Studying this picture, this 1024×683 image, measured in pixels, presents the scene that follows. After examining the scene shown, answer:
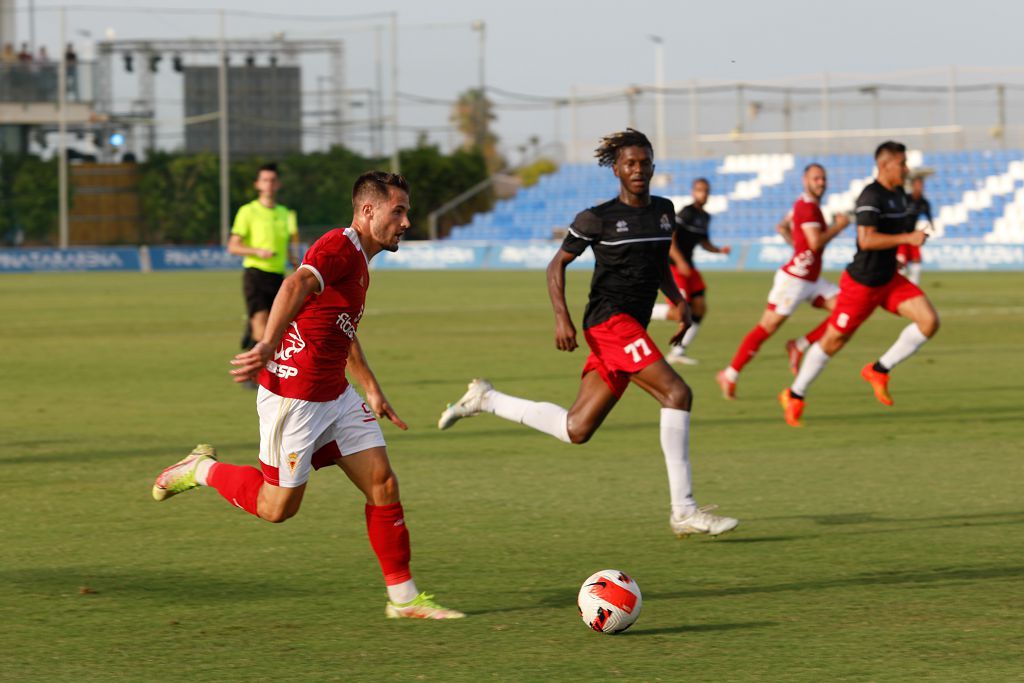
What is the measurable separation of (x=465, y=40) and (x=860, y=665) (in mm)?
54507

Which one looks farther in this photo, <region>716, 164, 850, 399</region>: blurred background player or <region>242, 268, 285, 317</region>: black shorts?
<region>242, 268, 285, 317</region>: black shorts

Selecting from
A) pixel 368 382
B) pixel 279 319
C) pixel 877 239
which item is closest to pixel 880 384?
pixel 877 239

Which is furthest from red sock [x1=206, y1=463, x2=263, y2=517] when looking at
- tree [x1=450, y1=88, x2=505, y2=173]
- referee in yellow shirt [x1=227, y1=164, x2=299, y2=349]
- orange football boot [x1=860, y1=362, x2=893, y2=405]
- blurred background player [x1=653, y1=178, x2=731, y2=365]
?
tree [x1=450, y1=88, x2=505, y2=173]

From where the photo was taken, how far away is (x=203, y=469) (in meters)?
6.73

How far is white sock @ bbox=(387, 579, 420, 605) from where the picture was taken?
19.5ft

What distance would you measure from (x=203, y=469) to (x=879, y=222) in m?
6.66

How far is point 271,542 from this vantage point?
750 centimetres

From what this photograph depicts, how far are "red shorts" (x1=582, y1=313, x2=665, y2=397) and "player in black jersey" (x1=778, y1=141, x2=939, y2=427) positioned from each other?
410cm

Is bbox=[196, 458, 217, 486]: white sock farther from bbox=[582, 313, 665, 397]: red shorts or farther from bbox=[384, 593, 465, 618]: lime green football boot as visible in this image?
bbox=[582, 313, 665, 397]: red shorts

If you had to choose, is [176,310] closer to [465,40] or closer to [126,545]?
[126,545]

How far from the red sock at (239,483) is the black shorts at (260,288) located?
842 centimetres

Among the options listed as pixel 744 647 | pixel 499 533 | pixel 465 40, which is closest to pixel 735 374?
pixel 499 533

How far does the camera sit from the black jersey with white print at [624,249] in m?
8.03

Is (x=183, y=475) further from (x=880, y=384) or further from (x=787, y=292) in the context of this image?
(x=787, y=292)
